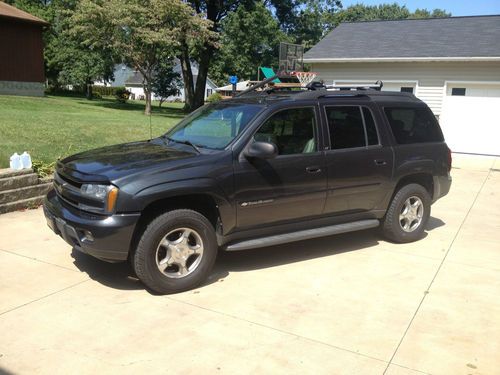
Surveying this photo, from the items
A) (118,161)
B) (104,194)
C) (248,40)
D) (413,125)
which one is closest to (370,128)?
(413,125)

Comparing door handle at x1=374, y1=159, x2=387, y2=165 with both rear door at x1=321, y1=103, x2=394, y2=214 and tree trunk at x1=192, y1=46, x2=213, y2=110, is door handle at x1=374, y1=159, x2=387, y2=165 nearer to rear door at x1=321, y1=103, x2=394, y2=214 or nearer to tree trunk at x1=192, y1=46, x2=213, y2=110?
rear door at x1=321, y1=103, x2=394, y2=214

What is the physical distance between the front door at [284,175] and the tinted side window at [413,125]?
4.32 ft

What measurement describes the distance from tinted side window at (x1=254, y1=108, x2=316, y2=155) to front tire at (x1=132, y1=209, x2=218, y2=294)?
44.7 inches

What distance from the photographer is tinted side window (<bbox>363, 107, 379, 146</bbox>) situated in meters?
5.96

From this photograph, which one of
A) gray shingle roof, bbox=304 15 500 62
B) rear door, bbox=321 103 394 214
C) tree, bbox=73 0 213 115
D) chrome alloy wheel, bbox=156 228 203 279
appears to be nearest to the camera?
chrome alloy wheel, bbox=156 228 203 279

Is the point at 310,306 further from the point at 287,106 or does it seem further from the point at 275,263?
the point at 287,106

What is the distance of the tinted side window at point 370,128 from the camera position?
596 centimetres

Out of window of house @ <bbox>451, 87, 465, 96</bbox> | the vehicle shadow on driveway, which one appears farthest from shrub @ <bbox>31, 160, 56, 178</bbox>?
window of house @ <bbox>451, 87, 465, 96</bbox>

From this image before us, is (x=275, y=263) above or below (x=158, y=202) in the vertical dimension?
below

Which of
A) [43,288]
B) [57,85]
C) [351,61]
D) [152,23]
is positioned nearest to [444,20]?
[351,61]

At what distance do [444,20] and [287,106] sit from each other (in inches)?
700

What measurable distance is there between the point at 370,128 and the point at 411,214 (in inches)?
53.6

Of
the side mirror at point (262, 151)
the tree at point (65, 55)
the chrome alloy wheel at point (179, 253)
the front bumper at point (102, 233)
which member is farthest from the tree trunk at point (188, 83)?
the front bumper at point (102, 233)

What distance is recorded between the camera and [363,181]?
5789 millimetres
